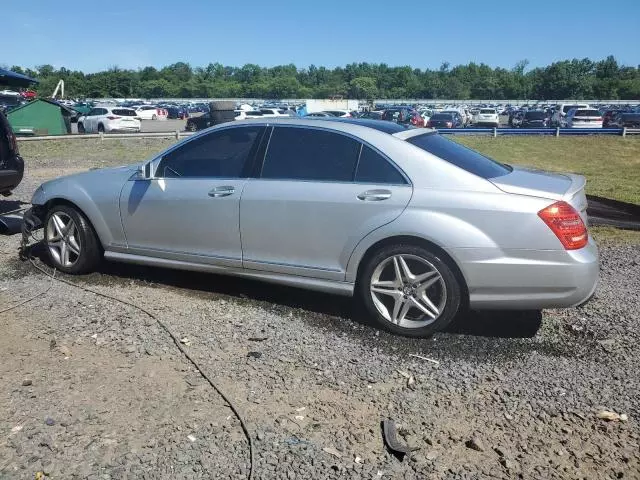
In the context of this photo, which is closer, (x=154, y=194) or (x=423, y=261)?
(x=423, y=261)

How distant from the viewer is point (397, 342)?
4301mm

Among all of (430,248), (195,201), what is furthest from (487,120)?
(430,248)

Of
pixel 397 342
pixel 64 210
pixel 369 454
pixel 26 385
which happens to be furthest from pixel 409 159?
pixel 64 210

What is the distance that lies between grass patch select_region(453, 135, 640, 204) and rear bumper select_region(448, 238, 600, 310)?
13.5 meters

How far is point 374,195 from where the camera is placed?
439cm

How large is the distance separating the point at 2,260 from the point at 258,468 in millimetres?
4723

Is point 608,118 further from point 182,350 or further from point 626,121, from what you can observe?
point 182,350

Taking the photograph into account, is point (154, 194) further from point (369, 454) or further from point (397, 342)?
point (369, 454)

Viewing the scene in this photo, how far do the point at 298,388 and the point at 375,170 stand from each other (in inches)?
69.5

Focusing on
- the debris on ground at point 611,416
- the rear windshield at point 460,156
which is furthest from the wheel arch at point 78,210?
the debris on ground at point 611,416

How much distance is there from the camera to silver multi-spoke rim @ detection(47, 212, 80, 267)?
575 cm

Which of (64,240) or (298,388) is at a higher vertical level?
(64,240)

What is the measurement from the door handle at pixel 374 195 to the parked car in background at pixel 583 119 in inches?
1304

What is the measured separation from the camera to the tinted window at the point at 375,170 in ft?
→ 14.5
